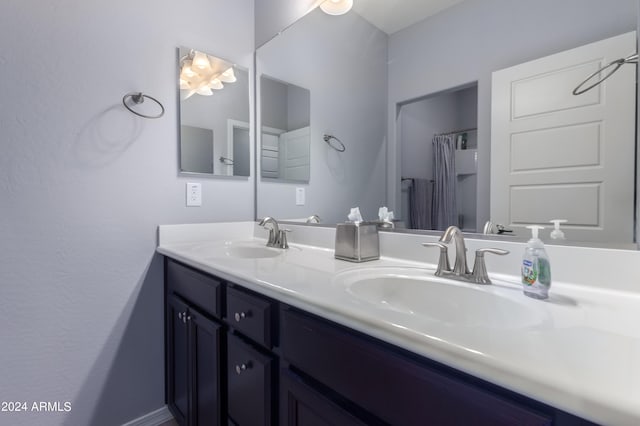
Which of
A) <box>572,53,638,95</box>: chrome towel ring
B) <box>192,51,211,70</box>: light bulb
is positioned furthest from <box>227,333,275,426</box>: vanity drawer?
<box>192,51,211,70</box>: light bulb

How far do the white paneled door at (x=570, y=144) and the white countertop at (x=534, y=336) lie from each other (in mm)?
188

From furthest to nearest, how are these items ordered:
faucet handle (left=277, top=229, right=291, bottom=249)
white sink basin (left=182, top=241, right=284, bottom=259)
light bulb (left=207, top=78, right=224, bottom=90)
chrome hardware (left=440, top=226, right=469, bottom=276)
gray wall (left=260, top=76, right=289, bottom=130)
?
gray wall (left=260, top=76, right=289, bottom=130)
light bulb (left=207, top=78, right=224, bottom=90)
faucet handle (left=277, top=229, right=291, bottom=249)
white sink basin (left=182, top=241, right=284, bottom=259)
chrome hardware (left=440, top=226, right=469, bottom=276)

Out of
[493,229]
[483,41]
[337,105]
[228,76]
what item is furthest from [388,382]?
[228,76]

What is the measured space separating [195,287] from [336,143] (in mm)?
894

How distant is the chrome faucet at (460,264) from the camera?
79cm

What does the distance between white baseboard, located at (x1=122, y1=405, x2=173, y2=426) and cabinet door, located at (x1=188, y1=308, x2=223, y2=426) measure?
371 mm

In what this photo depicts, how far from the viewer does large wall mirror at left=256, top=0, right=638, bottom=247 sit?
0.75m

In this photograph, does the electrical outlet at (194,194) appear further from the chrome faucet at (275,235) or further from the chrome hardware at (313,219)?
the chrome hardware at (313,219)

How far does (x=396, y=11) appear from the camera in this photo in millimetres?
1209

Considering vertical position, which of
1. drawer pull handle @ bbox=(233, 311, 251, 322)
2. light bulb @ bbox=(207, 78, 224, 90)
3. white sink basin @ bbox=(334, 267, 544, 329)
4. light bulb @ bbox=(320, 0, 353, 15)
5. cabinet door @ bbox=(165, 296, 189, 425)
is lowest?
cabinet door @ bbox=(165, 296, 189, 425)

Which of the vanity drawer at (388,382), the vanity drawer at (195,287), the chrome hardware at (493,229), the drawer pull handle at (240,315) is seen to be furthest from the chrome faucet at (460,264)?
the vanity drawer at (195,287)

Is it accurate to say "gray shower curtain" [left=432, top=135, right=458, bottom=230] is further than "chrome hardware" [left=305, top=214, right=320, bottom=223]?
No

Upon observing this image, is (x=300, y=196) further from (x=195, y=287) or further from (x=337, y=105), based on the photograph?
(x=195, y=287)

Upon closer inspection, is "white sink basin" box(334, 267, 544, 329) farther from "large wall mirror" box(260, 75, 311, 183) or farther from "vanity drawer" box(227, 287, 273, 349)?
"large wall mirror" box(260, 75, 311, 183)
